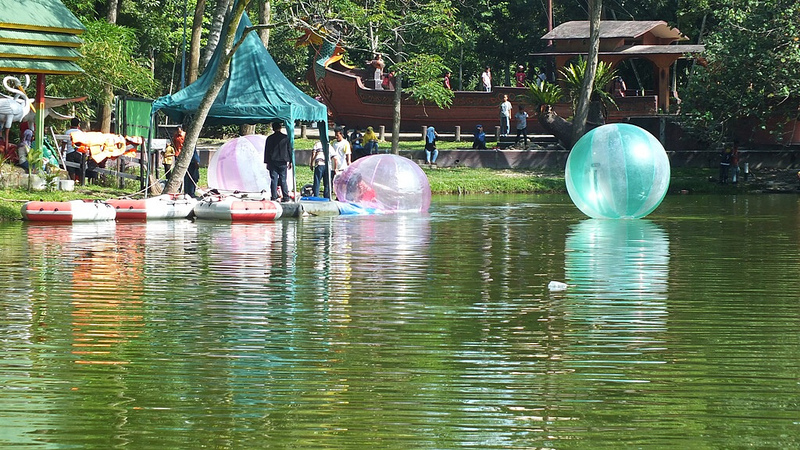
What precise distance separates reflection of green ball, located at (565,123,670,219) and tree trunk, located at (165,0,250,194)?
7703 millimetres

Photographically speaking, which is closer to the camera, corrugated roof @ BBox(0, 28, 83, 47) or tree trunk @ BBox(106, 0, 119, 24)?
corrugated roof @ BBox(0, 28, 83, 47)

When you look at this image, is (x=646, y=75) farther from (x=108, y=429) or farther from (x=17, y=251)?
(x=108, y=429)

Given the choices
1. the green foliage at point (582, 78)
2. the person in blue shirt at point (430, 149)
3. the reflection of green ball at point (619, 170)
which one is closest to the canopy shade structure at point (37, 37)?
the reflection of green ball at point (619, 170)

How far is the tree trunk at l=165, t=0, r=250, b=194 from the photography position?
27.7 metres

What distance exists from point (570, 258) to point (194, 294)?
6.50 metres

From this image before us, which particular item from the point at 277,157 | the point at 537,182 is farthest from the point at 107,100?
the point at 537,182

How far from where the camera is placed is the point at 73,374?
9.86m

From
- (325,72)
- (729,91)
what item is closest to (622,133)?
(729,91)

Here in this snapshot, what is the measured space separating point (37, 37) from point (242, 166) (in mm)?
6092

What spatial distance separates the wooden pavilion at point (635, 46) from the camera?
1949 inches

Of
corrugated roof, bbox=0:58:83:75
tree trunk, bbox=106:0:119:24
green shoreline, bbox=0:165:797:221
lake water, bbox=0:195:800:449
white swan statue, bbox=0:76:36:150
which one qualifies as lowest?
lake water, bbox=0:195:800:449

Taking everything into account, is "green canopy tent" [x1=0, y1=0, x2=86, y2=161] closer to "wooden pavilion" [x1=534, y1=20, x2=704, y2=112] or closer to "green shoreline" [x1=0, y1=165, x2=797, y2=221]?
"green shoreline" [x1=0, y1=165, x2=797, y2=221]

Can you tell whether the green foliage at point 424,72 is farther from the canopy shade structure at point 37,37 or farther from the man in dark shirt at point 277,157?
the man in dark shirt at point 277,157

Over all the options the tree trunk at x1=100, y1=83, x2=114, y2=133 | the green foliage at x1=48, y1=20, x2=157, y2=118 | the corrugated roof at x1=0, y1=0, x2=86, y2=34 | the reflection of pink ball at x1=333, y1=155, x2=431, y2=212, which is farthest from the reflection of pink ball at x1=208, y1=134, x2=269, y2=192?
the tree trunk at x1=100, y1=83, x2=114, y2=133
